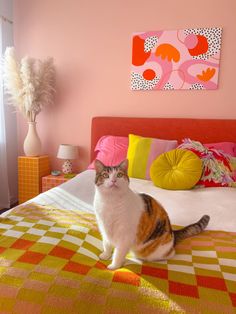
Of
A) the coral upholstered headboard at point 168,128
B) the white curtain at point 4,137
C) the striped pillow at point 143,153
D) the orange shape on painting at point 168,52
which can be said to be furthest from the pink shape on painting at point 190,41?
the white curtain at point 4,137

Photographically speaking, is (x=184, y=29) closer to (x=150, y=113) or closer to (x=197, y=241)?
(x=150, y=113)

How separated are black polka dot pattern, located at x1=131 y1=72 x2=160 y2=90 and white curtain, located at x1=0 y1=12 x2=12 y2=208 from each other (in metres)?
1.52

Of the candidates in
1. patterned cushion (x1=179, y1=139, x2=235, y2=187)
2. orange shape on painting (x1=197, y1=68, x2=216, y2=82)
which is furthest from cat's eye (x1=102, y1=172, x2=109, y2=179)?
orange shape on painting (x1=197, y1=68, x2=216, y2=82)

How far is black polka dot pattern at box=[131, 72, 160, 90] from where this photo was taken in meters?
2.47

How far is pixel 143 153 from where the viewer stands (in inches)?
79.8

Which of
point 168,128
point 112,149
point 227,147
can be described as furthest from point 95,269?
point 168,128

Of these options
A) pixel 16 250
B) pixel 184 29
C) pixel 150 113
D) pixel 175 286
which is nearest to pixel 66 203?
pixel 16 250

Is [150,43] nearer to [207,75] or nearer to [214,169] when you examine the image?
[207,75]

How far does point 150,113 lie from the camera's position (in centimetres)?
256

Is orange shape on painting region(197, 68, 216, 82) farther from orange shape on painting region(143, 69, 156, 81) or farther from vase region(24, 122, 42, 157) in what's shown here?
vase region(24, 122, 42, 157)

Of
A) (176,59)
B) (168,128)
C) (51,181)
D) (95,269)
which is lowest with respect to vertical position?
(51,181)

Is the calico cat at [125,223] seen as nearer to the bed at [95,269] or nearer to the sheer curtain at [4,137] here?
the bed at [95,269]

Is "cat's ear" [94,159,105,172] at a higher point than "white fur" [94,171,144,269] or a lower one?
higher

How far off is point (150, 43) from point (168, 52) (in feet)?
0.71
